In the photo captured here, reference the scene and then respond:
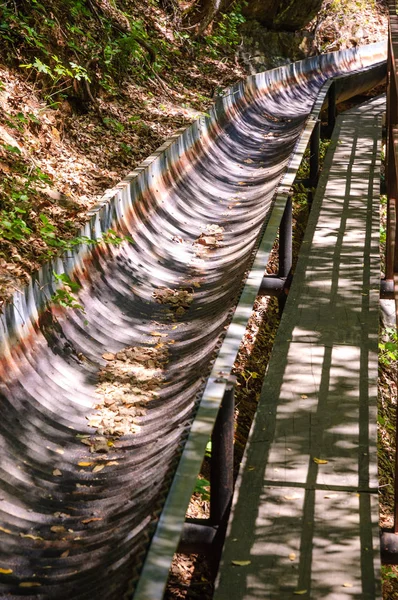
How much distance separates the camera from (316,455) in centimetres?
418

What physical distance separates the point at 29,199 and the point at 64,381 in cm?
248

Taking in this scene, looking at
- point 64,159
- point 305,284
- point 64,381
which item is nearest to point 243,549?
point 64,381

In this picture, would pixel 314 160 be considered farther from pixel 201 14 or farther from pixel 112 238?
pixel 201 14

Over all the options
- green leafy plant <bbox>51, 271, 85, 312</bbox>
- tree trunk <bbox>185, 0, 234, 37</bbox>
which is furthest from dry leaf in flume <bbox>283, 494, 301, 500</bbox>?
tree trunk <bbox>185, 0, 234, 37</bbox>

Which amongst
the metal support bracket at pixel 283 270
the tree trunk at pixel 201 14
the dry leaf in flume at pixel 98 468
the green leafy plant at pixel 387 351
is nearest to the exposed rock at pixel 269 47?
the tree trunk at pixel 201 14

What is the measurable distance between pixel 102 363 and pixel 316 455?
186 cm

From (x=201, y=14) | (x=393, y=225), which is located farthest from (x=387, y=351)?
(x=201, y=14)

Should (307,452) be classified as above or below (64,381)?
below

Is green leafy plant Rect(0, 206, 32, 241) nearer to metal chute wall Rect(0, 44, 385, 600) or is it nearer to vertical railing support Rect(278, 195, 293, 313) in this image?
metal chute wall Rect(0, 44, 385, 600)

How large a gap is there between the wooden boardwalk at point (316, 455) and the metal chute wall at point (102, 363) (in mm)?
504

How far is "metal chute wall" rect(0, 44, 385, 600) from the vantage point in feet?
11.7

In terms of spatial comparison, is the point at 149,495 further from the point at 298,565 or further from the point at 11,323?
the point at 11,323

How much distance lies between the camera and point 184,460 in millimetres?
3227

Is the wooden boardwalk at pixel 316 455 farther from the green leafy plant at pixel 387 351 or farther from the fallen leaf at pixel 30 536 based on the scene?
the green leafy plant at pixel 387 351
